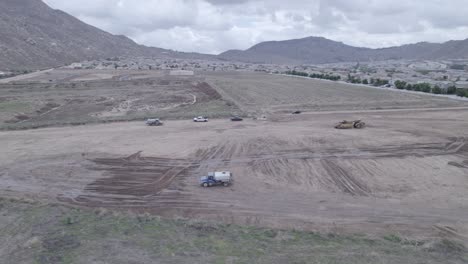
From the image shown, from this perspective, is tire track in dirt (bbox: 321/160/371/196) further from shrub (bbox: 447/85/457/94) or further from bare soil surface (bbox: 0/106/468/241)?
shrub (bbox: 447/85/457/94)

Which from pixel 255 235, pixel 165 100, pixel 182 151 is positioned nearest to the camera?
pixel 255 235

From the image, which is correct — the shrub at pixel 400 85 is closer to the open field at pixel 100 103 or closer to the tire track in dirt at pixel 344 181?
the open field at pixel 100 103

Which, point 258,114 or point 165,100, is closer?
point 258,114

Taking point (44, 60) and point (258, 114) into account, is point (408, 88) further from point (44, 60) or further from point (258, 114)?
point (44, 60)

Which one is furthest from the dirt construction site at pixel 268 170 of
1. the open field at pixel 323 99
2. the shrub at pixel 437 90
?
the shrub at pixel 437 90

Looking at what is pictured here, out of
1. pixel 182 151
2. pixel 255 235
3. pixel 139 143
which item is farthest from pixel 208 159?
pixel 255 235

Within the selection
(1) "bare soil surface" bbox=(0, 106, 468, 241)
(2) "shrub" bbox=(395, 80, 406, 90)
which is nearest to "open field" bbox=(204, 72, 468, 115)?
(2) "shrub" bbox=(395, 80, 406, 90)
